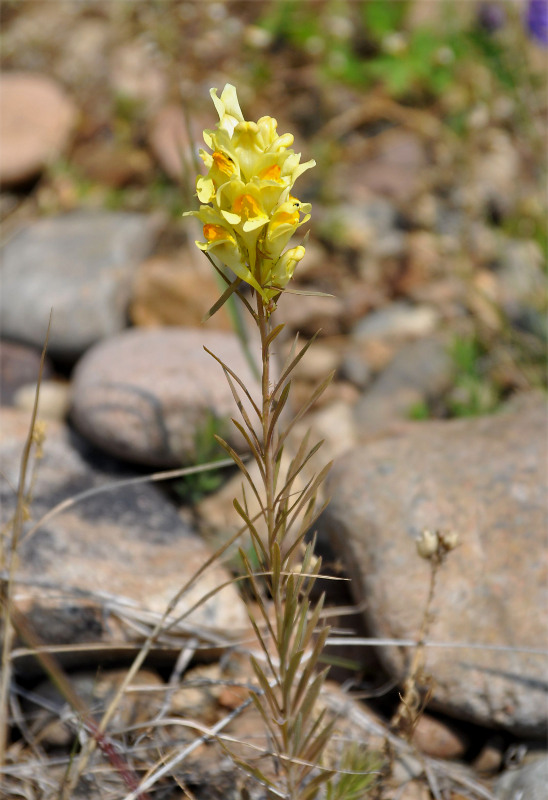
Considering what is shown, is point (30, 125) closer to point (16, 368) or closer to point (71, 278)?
point (71, 278)

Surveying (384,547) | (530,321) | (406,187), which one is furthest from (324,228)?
(384,547)

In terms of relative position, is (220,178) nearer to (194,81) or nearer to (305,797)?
(305,797)

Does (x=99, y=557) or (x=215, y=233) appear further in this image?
(x=99, y=557)

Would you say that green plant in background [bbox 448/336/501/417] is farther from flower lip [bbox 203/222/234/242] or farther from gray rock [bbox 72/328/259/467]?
flower lip [bbox 203/222/234/242]

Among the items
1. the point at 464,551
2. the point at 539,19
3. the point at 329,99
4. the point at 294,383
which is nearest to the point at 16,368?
the point at 294,383

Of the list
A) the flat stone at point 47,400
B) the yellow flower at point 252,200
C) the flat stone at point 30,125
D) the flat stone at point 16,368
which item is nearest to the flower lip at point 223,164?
the yellow flower at point 252,200

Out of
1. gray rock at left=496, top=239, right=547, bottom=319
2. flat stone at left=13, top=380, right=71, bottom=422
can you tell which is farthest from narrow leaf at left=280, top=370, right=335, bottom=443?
gray rock at left=496, top=239, right=547, bottom=319
